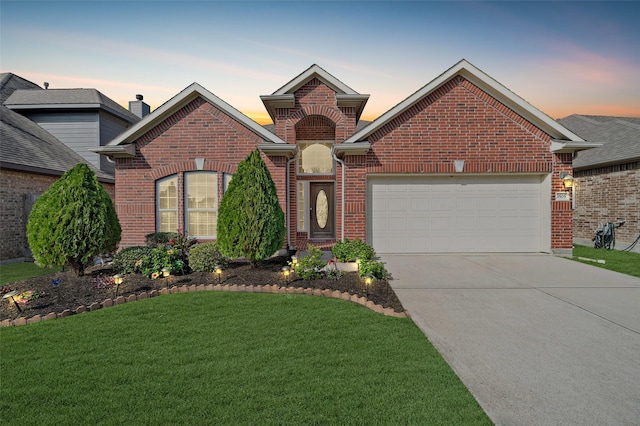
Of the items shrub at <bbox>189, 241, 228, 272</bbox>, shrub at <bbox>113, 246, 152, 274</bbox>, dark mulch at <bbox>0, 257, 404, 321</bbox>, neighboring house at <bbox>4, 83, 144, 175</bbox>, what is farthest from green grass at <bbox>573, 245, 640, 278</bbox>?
neighboring house at <bbox>4, 83, 144, 175</bbox>

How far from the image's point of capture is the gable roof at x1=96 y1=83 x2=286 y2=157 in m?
10.3

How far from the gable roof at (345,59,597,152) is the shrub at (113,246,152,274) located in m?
6.51

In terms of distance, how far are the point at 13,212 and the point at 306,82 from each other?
1087cm

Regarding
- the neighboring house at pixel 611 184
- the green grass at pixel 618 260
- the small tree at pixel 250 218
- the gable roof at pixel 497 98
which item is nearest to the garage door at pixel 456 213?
the gable roof at pixel 497 98

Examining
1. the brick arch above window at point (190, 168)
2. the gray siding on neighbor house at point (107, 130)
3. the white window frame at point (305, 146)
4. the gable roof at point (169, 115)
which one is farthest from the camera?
the gray siding on neighbor house at point (107, 130)

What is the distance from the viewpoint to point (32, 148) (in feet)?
43.5

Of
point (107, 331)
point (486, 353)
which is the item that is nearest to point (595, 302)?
point (486, 353)

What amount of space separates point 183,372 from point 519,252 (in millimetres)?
10820

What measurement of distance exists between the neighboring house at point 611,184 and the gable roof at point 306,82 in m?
10.3

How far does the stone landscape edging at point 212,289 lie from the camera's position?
5.06 metres

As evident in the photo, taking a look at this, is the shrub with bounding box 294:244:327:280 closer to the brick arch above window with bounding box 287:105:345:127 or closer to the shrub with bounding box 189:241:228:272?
the shrub with bounding box 189:241:228:272

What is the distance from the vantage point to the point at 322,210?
496 inches

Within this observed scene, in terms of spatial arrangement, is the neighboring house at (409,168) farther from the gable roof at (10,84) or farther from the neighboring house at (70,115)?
the gable roof at (10,84)

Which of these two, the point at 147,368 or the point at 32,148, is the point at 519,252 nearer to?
the point at 147,368
